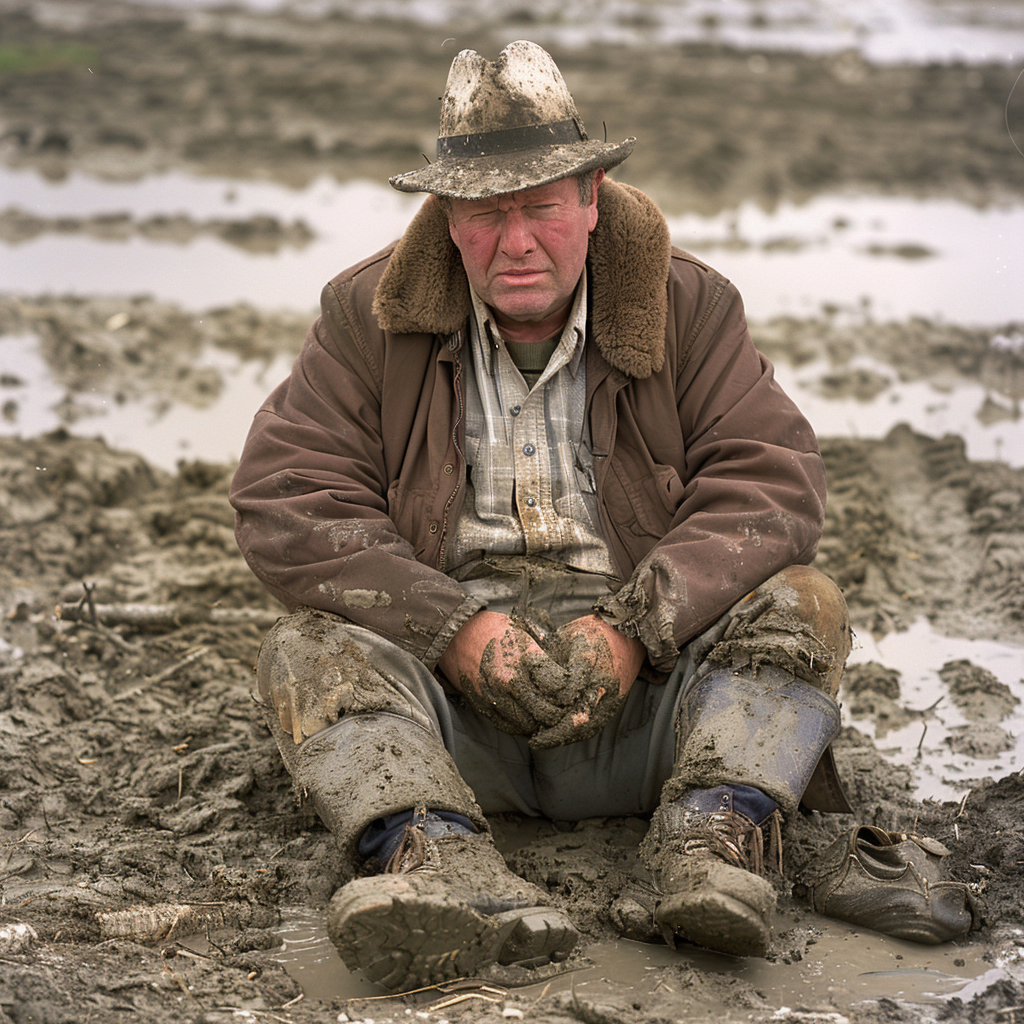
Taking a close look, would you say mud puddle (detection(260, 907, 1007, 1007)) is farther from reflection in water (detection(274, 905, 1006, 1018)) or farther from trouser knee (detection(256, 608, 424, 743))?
trouser knee (detection(256, 608, 424, 743))

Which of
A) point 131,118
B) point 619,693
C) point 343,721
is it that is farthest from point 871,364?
point 131,118

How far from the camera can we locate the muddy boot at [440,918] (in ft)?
8.02

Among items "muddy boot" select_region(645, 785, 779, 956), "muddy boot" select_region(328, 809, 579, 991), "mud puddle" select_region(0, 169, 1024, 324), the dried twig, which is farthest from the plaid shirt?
"mud puddle" select_region(0, 169, 1024, 324)

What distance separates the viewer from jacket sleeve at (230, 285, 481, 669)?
3195 mm

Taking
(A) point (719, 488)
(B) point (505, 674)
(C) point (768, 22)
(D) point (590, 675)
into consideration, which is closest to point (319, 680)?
(B) point (505, 674)

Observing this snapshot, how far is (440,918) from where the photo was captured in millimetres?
2469

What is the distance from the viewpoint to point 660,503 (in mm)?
3500

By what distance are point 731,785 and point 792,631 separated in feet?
1.36

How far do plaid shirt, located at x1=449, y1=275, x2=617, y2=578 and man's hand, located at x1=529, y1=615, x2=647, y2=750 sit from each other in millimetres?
283

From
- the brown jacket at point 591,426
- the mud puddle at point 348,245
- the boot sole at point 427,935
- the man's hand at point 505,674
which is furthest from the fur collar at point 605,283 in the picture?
the mud puddle at point 348,245

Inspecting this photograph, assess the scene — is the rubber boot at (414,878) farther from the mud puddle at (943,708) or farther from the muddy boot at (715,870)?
the mud puddle at (943,708)

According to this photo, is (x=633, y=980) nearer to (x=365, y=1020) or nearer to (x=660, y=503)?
(x=365, y=1020)

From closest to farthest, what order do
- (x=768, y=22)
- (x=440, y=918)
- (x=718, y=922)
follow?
(x=440, y=918) < (x=718, y=922) < (x=768, y=22)

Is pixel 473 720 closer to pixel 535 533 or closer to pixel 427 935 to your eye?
pixel 535 533
